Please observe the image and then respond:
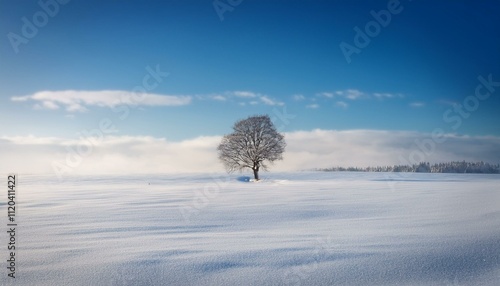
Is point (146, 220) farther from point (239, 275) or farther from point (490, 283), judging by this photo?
point (490, 283)

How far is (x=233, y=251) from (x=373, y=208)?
8.91m

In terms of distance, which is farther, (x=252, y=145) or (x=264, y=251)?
(x=252, y=145)

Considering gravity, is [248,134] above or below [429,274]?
above

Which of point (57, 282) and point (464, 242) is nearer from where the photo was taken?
point (57, 282)

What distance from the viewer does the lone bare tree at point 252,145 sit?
4227 centimetres

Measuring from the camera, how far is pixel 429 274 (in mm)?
5016

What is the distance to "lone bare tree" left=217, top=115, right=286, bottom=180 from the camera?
4227 centimetres

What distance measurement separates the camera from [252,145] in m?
42.7

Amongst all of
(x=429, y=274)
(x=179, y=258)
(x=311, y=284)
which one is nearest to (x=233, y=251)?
(x=179, y=258)

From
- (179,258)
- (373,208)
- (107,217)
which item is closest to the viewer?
(179,258)

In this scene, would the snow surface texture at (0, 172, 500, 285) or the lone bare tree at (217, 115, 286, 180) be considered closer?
the snow surface texture at (0, 172, 500, 285)

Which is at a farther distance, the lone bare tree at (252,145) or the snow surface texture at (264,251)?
the lone bare tree at (252,145)

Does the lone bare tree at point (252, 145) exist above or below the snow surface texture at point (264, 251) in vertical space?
above

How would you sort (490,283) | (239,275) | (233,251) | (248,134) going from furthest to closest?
(248,134) → (233,251) → (239,275) → (490,283)
